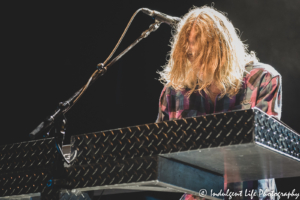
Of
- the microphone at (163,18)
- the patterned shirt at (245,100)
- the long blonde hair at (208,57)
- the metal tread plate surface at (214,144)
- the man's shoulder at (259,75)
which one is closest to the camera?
the metal tread plate surface at (214,144)

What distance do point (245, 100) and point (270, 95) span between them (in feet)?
0.47

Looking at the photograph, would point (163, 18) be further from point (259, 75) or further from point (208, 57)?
point (259, 75)

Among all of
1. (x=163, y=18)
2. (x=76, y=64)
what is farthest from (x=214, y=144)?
(x=76, y=64)

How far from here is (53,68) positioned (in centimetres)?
450

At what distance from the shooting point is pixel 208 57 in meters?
2.04

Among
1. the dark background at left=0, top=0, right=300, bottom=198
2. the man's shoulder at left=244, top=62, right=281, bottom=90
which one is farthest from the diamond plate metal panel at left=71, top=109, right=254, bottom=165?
the dark background at left=0, top=0, right=300, bottom=198

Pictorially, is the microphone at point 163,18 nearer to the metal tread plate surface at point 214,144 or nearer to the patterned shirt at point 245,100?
the patterned shirt at point 245,100

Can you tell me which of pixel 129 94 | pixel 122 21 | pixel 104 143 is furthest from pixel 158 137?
pixel 122 21

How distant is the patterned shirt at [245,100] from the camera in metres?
1.66

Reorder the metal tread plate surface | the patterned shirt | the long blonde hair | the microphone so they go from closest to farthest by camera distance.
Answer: the metal tread plate surface < the patterned shirt < the long blonde hair < the microphone

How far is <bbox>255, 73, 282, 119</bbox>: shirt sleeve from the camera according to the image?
5.49ft

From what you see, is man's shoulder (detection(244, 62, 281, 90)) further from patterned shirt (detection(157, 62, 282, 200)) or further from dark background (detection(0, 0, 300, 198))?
dark background (detection(0, 0, 300, 198))

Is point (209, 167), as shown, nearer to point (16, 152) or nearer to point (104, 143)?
point (104, 143)

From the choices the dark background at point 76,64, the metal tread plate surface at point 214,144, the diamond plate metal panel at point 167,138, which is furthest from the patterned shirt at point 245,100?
the dark background at point 76,64
